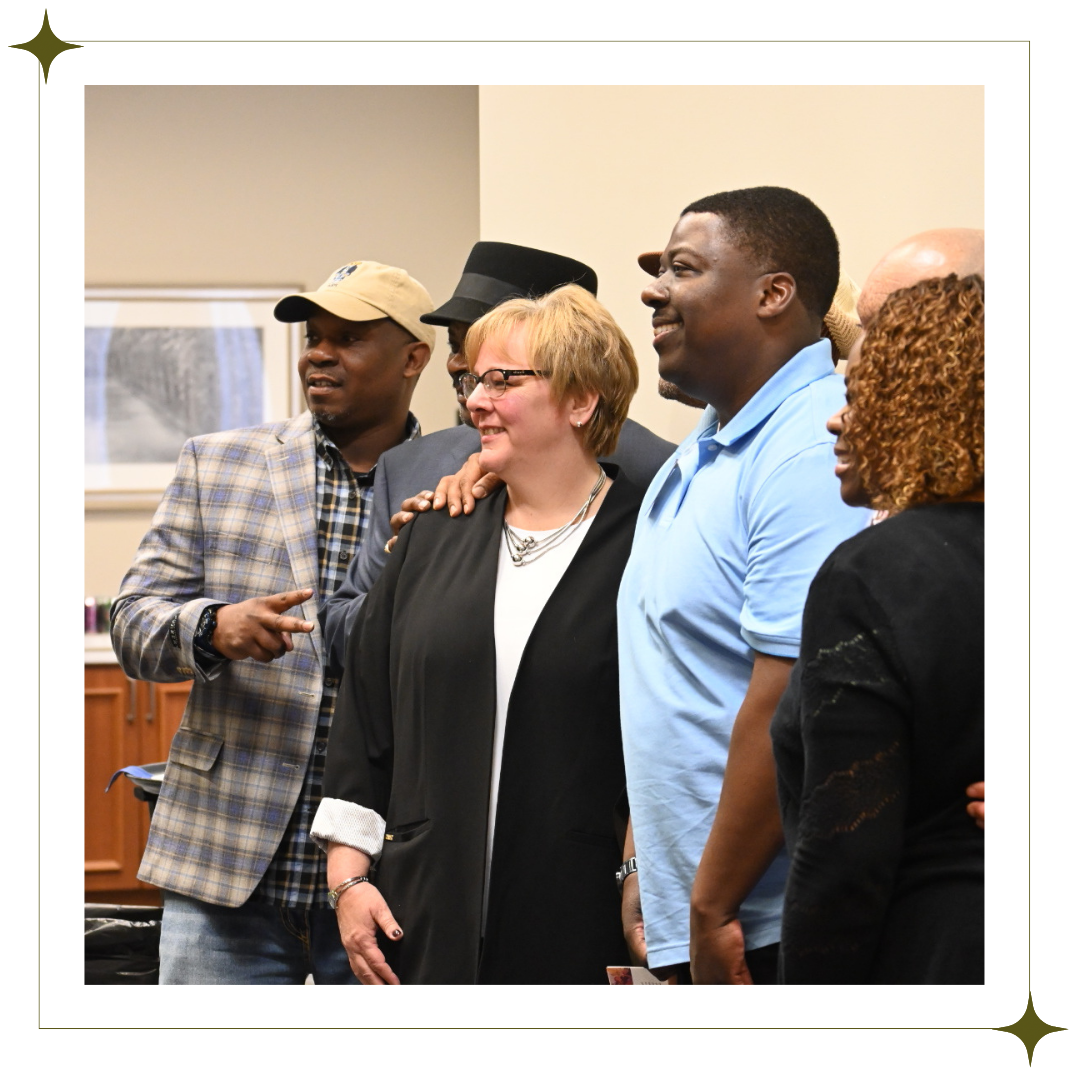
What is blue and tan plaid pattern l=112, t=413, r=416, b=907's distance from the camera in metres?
2.01

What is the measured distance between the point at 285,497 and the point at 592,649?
0.74 m

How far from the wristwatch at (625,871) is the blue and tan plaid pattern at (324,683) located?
0.61 metres

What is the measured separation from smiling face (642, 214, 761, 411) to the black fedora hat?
2.18ft

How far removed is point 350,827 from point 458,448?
2.39 feet

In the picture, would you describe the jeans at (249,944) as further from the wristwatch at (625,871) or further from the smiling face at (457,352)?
the smiling face at (457,352)

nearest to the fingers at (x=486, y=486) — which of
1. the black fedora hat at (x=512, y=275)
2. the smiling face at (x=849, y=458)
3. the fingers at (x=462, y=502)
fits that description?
the fingers at (x=462, y=502)

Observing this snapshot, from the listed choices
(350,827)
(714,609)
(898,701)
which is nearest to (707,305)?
(714,609)

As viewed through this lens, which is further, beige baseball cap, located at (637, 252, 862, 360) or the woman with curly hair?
beige baseball cap, located at (637, 252, 862, 360)

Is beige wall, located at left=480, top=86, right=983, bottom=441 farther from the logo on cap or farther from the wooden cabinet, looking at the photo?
the wooden cabinet

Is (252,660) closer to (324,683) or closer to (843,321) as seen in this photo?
(324,683)

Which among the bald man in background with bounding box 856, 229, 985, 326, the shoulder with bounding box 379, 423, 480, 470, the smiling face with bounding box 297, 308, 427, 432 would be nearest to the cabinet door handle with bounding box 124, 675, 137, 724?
the smiling face with bounding box 297, 308, 427, 432
